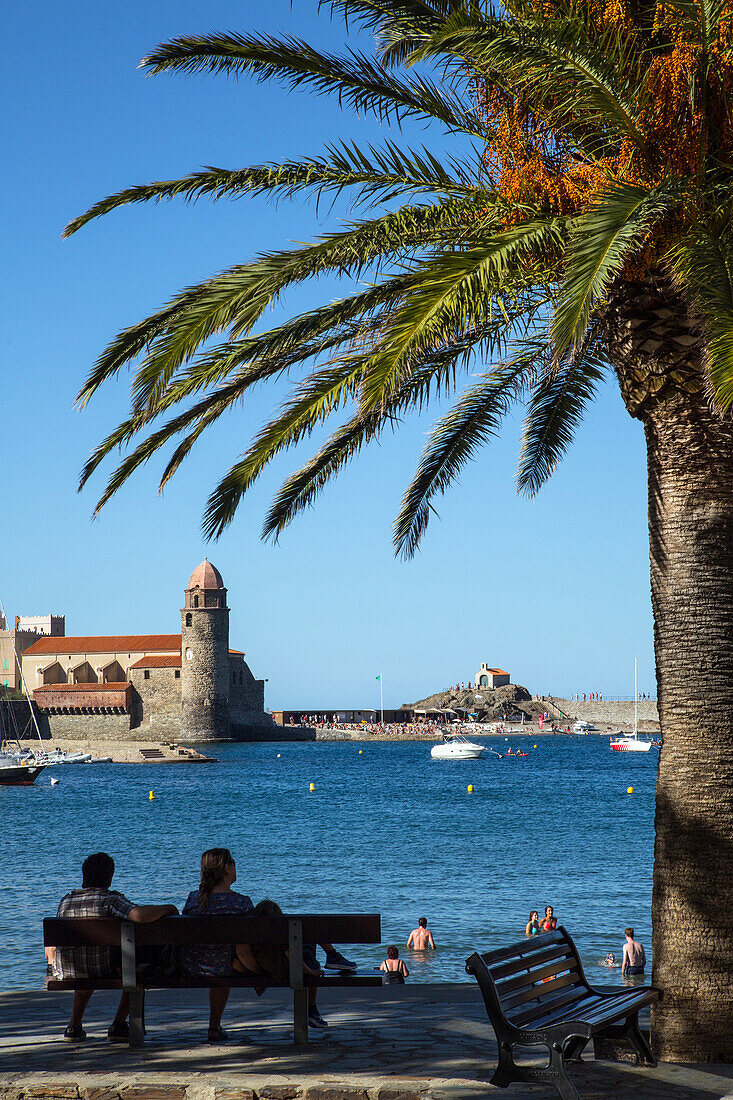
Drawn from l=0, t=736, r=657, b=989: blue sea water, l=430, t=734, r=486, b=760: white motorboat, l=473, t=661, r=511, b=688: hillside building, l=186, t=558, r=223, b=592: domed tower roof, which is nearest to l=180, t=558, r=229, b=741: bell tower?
l=186, t=558, r=223, b=592: domed tower roof

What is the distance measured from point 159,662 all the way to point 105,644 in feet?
31.4

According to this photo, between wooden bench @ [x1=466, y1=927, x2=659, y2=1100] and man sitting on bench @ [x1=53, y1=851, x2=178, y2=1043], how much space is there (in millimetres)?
1719

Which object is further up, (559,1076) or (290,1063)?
(559,1076)

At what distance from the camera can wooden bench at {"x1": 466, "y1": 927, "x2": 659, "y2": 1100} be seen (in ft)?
14.4

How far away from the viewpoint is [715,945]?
17.6 ft

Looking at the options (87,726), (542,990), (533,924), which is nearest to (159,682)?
(87,726)

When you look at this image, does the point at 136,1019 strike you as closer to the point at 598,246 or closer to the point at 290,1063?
the point at 290,1063

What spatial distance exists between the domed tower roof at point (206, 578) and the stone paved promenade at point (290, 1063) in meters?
84.5

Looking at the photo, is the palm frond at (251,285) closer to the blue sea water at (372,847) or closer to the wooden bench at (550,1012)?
the wooden bench at (550,1012)

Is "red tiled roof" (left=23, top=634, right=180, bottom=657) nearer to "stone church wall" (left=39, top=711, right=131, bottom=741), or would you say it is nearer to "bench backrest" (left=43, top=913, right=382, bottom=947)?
"stone church wall" (left=39, top=711, right=131, bottom=741)

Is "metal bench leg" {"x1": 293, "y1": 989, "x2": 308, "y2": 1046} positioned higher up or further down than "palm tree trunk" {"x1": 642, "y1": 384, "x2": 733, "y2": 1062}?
further down

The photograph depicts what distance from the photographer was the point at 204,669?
88125 millimetres

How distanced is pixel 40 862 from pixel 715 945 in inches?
1114

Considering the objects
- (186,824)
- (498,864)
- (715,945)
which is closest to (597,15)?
(715,945)
